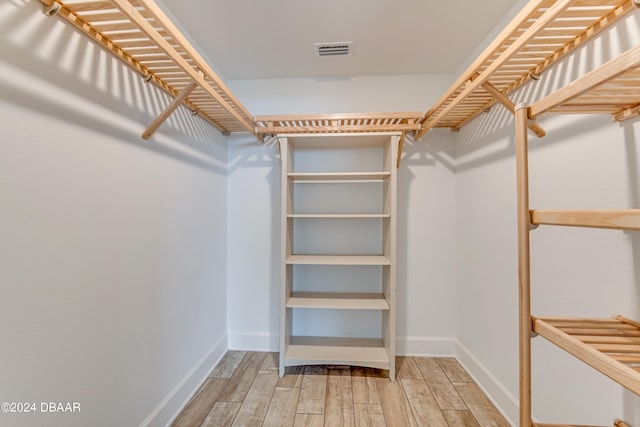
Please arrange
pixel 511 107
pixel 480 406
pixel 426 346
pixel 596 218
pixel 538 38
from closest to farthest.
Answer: pixel 596 218 → pixel 538 38 → pixel 511 107 → pixel 480 406 → pixel 426 346

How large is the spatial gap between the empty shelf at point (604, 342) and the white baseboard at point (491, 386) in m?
0.85

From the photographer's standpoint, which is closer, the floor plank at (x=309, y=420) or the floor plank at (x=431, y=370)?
the floor plank at (x=309, y=420)

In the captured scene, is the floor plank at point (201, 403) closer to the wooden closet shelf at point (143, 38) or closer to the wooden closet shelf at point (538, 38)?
the wooden closet shelf at point (143, 38)

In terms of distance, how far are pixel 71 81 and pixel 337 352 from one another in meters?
2.02

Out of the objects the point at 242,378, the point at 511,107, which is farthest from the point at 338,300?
the point at 511,107

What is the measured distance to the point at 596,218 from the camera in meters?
0.63

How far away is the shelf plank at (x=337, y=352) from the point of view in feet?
6.21

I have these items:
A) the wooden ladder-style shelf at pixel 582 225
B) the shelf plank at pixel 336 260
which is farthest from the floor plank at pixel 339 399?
the wooden ladder-style shelf at pixel 582 225

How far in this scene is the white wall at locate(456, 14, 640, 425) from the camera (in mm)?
942

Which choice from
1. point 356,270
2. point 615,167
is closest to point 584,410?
point 615,167

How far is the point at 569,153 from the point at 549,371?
3.15ft

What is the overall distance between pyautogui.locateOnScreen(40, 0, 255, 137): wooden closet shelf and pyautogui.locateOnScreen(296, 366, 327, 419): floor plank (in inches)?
66.5

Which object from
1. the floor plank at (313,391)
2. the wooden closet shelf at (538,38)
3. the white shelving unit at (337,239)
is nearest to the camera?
the wooden closet shelf at (538,38)

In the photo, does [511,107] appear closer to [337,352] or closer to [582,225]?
[582,225]
